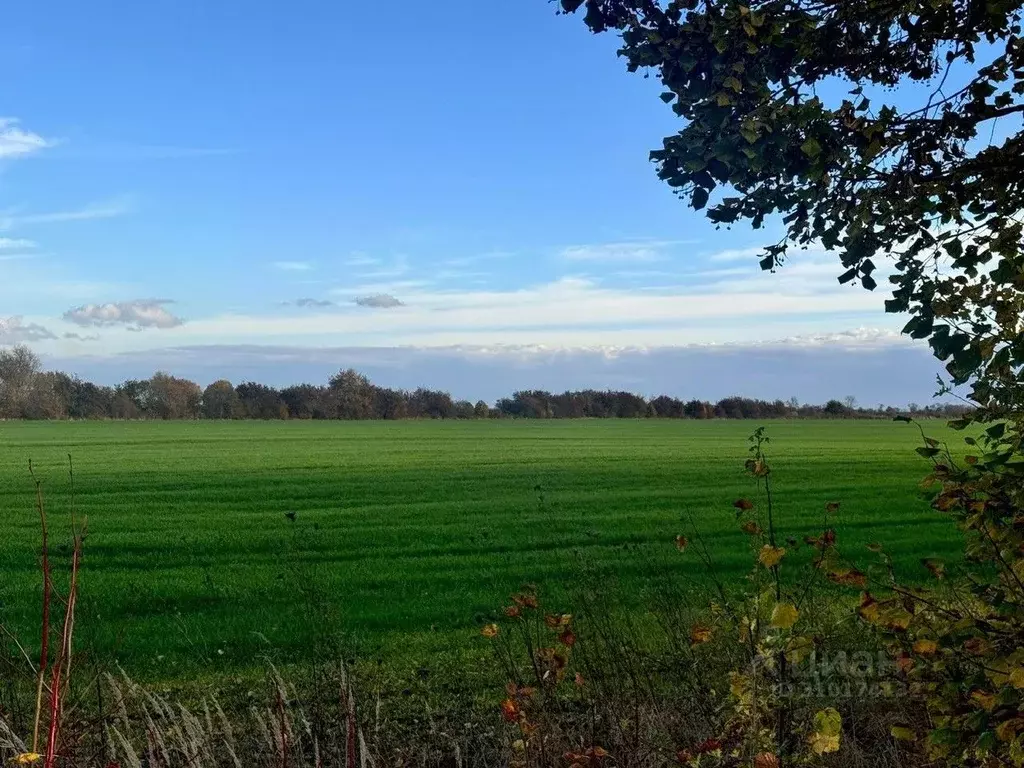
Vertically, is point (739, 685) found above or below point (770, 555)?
below

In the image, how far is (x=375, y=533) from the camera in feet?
58.3

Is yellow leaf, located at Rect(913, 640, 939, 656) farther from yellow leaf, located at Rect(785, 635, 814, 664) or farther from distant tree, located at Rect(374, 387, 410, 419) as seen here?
distant tree, located at Rect(374, 387, 410, 419)

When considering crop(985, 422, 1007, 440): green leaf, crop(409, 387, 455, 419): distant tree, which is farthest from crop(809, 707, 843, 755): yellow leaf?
crop(409, 387, 455, 419): distant tree

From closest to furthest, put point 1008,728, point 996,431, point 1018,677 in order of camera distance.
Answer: point 1018,677 → point 1008,728 → point 996,431

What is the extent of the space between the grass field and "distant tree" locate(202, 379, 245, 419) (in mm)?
68724

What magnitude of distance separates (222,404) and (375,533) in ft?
307

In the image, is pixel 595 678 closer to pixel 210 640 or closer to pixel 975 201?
pixel 975 201

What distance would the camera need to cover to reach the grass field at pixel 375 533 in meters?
10.5

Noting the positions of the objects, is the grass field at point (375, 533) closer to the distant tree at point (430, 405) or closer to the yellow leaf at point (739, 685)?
the yellow leaf at point (739, 685)

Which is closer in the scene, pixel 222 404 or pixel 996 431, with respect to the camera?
pixel 996 431

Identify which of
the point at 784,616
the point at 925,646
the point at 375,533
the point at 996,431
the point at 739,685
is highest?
the point at 996,431

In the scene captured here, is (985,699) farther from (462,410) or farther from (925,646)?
(462,410)

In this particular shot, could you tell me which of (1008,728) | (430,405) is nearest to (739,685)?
(1008,728)

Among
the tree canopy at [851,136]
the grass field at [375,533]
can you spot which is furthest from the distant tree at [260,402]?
the tree canopy at [851,136]
